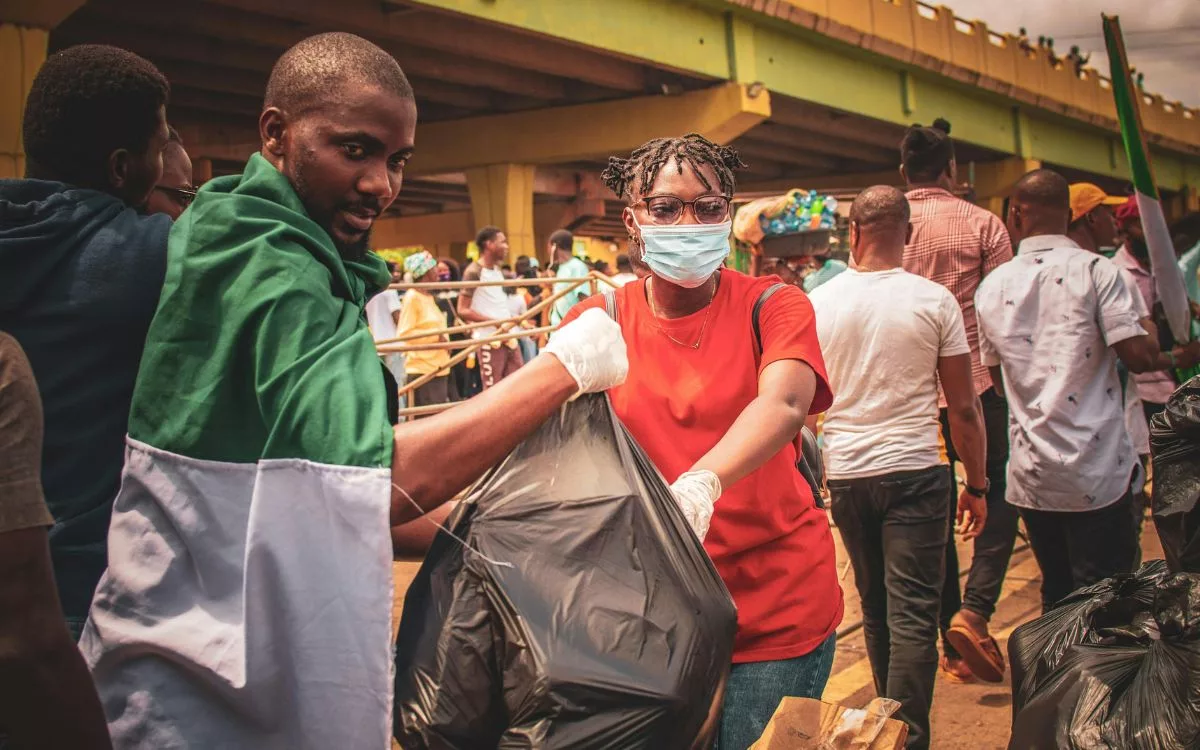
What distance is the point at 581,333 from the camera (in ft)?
4.63

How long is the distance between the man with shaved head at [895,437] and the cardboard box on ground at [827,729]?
4.83 ft

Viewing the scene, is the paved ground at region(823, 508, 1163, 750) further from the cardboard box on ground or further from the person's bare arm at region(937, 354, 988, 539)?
the cardboard box on ground

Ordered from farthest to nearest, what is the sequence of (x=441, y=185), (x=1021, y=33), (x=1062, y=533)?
(x=441, y=185) < (x=1021, y=33) < (x=1062, y=533)

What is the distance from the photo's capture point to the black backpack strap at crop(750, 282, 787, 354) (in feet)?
6.95

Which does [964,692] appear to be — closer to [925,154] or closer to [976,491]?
[976,491]

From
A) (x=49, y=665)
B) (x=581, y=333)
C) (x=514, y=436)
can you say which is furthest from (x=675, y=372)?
(x=49, y=665)

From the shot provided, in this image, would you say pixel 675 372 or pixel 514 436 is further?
pixel 675 372

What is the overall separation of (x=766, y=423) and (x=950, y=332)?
1498 millimetres

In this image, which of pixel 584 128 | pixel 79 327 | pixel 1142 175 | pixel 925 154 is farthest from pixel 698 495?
pixel 584 128

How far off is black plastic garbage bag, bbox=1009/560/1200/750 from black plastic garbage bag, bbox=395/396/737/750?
78 centimetres

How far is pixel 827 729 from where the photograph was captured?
1695mm

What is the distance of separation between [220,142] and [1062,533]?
13.8 meters

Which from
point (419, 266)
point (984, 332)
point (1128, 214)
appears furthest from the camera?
point (419, 266)

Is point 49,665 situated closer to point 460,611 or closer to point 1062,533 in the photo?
point 460,611
